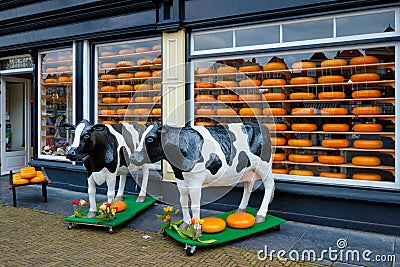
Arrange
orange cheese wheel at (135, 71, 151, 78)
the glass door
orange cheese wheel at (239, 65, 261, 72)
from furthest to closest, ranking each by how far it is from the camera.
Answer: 1. the glass door
2. orange cheese wheel at (135, 71, 151, 78)
3. orange cheese wheel at (239, 65, 261, 72)

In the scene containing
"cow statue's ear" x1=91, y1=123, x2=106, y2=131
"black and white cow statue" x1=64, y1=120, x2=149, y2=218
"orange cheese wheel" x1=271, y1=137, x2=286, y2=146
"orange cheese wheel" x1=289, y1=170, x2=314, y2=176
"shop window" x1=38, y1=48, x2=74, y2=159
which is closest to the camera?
"black and white cow statue" x1=64, y1=120, x2=149, y2=218

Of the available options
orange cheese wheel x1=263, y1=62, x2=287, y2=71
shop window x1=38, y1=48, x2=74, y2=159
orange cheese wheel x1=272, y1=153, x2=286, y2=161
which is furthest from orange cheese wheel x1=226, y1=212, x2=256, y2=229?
shop window x1=38, y1=48, x2=74, y2=159

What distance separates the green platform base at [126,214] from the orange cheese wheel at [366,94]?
3.77 meters

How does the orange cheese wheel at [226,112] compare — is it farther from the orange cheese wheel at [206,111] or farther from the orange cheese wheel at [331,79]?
the orange cheese wheel at [331,79]

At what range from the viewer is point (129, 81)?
7523mm

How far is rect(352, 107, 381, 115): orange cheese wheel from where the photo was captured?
5250mm

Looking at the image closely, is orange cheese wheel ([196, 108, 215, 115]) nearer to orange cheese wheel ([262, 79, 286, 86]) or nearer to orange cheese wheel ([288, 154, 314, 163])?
orange cheese wheel ([262, 79, 286, 86])

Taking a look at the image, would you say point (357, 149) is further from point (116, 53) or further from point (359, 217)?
point (116, 53)

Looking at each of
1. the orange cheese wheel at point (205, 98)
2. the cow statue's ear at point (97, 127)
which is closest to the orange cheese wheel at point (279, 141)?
the orange cheese wheel at point (205, 98)

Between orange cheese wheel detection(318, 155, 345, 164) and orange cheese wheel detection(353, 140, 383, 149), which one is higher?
orange cheese wheel detection(353, 140, 383, 149)

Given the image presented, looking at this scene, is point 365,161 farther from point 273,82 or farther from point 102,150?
point 102,150

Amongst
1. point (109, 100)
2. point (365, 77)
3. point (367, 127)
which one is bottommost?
point (367, 127)

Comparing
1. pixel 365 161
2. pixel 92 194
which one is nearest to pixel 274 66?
pixel 365 161

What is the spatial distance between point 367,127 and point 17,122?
8821 millimetres
